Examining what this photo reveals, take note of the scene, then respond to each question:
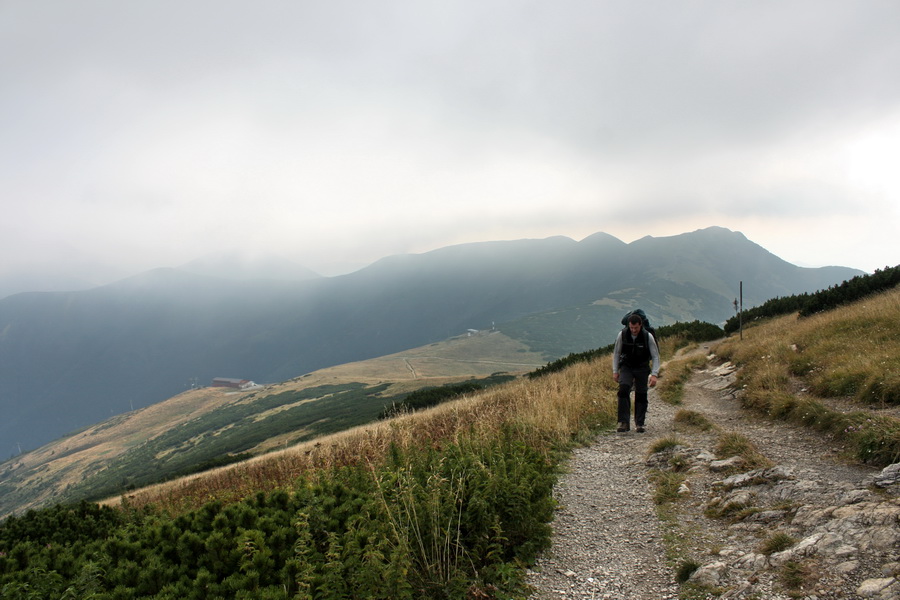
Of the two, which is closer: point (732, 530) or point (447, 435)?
point (732, 530)

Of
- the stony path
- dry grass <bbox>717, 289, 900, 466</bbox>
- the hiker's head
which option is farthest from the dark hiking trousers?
dry grass <bbox>717, 289, 900, 466</bbox>

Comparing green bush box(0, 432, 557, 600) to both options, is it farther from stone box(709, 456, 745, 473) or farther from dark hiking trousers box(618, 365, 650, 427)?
dark hiking trousers box(618, 365, 650, 427)

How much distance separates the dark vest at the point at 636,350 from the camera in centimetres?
993

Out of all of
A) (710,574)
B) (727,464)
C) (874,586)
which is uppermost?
(874,586)

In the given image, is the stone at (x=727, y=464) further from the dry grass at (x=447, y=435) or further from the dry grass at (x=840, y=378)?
the dry grass at (x=447, y=435)

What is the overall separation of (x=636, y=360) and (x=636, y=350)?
0.71 feet

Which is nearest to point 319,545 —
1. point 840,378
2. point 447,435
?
point 447,435

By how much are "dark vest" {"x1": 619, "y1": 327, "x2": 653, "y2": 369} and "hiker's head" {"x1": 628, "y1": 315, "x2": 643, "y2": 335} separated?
123 millimetres

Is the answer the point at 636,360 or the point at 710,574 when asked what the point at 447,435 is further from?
the point at 710,574

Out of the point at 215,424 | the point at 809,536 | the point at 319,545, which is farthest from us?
the point at 215,424

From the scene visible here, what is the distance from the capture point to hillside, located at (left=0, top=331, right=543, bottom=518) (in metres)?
86.4

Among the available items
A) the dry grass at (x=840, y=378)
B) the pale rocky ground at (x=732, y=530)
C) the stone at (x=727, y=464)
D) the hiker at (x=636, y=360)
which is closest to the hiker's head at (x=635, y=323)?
the hiker at (x=636, y=360)

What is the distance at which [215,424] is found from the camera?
127688mm

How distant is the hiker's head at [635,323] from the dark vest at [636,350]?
12 centimetres
